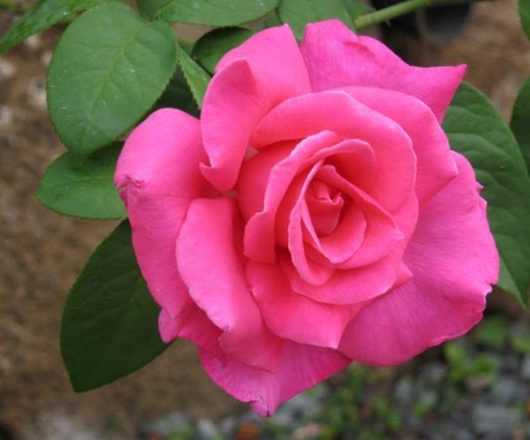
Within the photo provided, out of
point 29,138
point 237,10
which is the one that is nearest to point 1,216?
point 29,138

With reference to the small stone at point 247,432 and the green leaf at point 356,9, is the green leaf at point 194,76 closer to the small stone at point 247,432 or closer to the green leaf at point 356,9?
the green leaf at point 356,9

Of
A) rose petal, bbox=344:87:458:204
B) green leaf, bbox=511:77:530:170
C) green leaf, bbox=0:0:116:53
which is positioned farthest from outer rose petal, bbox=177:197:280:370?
green leaf, bbox=511:77:530:170

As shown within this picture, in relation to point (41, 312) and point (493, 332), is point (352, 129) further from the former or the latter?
point (493, 332)

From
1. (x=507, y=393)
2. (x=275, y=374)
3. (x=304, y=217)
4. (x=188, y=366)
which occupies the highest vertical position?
(x=304, y=217)

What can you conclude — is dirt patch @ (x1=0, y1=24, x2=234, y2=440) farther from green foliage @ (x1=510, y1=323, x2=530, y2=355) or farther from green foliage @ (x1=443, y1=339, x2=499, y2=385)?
green foliage @ (x1=510, y1=323, x2=530, y2=355)

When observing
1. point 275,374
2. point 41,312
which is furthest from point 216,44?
point 41,312

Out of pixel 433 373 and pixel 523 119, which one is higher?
pixel 523 119
